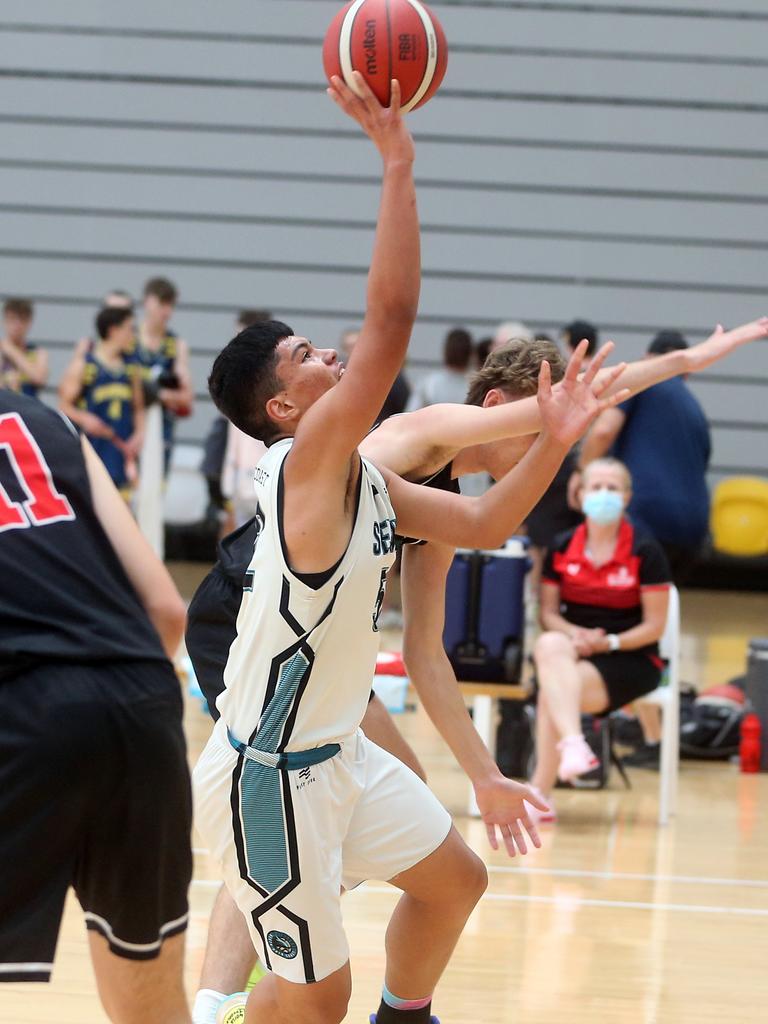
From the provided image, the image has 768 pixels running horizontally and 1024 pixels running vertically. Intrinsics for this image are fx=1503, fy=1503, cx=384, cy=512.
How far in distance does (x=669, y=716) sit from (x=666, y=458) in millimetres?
1792

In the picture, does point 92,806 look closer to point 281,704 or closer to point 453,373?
point 281,704

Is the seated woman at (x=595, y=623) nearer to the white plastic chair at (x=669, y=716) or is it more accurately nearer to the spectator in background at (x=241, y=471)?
the white plastic chair at (x=669, y=716)

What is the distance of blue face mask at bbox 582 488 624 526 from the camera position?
6516mm

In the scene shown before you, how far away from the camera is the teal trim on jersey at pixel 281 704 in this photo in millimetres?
2787

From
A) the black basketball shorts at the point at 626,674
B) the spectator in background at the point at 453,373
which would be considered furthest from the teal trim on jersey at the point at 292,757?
the spectator in background at the point at 453,373

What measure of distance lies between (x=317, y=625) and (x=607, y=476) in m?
4.03

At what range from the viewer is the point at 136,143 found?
13.2 m

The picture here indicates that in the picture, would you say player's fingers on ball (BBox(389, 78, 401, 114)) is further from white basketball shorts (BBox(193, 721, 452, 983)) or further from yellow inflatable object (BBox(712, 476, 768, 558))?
yellow inflatable object (BBox(712, 476, 768, 558))

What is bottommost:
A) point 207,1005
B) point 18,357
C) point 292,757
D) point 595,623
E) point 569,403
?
point 595,623

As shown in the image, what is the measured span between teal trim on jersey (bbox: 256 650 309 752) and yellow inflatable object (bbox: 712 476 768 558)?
31.8ft

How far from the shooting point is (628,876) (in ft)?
18.0

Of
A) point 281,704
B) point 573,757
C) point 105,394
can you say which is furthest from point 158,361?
point 281,704

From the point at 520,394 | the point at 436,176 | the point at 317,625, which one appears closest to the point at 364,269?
the point at 436,176

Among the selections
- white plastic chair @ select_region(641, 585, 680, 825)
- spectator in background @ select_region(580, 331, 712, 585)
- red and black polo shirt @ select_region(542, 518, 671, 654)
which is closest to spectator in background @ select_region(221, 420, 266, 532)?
spectator in background @ select_region(580, 331, 712, 585)
